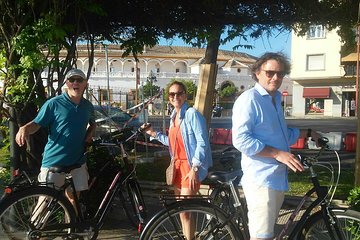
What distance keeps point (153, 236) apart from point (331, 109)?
54802 millimetres

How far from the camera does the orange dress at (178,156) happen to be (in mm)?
4465

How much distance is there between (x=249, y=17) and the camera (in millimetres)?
6781

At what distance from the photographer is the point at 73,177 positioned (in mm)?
4605

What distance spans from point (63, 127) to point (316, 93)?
5434cm

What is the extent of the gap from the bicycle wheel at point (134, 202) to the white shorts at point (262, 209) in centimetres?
146

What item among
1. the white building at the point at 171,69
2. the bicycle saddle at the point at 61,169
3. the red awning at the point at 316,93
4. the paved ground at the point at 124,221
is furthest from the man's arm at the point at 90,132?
the white building at the point at 171,69

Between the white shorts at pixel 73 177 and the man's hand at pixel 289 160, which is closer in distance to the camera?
the man's hand at pixel 289 160

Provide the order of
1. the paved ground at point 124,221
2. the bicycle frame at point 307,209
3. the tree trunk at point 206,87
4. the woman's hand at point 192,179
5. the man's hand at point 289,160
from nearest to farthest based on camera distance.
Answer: the man's hand at point 289,160
the bicycle frame at point 307,209
the woman's hand at point 192,179
the paved ground at point 124,221
the tree trunk at point 206,87

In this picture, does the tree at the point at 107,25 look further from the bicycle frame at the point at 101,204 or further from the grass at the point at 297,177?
the grass at the point at 297,177

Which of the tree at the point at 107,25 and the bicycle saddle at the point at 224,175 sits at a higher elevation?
the tree at the point at 107,25

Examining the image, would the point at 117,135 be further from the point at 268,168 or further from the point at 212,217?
the point at 268,168

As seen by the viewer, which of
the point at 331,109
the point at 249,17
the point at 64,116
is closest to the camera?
the point at 64,116

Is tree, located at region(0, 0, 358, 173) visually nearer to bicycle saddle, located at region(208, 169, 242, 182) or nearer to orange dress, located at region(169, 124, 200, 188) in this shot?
orange dress, located at region(169, 124, 200, 188)

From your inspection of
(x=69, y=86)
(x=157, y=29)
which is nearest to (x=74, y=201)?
(x=69, y=86)
